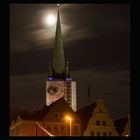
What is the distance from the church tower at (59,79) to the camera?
7848mm

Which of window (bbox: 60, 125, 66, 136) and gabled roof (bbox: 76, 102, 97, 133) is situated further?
gabled roof (bbox: 76, 102, 97, 133)

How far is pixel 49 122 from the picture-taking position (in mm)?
7824

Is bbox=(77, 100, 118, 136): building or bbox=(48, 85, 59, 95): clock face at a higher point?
bbox=(48, 85, 59, 95): clock face

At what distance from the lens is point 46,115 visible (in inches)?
308

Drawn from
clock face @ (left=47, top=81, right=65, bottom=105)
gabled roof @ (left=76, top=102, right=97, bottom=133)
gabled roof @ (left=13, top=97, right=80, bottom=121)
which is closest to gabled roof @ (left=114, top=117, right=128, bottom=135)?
gabled roof @ (left=76, top=102, right=97, bottom=133)

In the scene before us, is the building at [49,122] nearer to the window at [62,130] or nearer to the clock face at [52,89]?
the window at [62,130]

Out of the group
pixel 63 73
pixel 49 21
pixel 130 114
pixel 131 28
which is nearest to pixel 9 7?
pixel 49 21

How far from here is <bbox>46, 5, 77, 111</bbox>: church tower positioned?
7.85m

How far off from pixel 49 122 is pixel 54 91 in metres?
0.41

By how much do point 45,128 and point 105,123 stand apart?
790 mm

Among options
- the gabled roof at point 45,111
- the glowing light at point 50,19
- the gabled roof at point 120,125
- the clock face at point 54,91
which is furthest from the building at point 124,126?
the glowing light at point 50,19

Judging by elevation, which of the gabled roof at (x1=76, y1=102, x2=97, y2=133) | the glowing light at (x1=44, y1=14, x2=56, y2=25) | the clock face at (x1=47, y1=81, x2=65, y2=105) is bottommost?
the gabled roof at (x1=76, y1=102, x2=97, y2=133)

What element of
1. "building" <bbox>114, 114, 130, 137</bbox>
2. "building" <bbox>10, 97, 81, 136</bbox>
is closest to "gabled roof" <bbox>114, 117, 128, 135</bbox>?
"building" <bbox>114, 114, 130, 137</bbox>

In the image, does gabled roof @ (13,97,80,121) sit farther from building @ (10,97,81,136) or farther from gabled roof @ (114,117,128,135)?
gabled roof @ (114,117,128,135)
